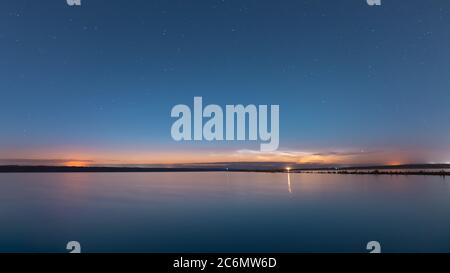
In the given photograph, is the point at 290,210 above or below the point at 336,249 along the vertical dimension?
above

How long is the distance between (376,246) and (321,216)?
657 inches

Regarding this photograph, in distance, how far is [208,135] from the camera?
10.1 meters

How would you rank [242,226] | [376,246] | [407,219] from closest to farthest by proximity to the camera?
[376,246] < [242,226] < [407,219]

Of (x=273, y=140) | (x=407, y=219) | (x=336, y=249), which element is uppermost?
(x=273, y=140)

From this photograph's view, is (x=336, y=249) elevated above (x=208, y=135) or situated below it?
below

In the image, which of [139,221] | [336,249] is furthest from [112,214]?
[336,249]

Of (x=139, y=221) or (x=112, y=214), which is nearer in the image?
(x=139, y=221)
